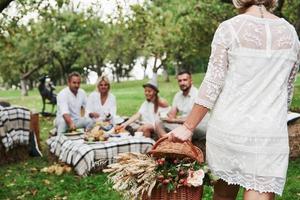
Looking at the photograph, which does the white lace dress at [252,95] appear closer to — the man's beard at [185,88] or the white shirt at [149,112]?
the man's beard at [185,88]

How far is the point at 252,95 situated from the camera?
9.34ft

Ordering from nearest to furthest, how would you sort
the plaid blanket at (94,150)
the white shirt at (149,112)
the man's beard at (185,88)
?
the plaid blanket at (94,150) < the man's beard at (185,88) < the white shirt at (149,112)

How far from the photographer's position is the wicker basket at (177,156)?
3.06 metres

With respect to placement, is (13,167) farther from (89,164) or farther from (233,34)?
(233,34)

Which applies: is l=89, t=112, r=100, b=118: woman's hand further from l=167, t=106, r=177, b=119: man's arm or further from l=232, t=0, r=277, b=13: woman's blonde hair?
l=232, t=0, r=277, b=13: woman's blonde hair

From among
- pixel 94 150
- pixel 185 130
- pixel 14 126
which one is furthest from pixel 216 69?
pixel 14 126

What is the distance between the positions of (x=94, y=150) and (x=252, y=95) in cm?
495

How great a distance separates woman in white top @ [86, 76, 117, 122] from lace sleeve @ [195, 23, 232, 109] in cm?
645

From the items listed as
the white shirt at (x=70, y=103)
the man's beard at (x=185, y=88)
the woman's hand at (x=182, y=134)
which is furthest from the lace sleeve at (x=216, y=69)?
the white shirt at (x=70, y=103)

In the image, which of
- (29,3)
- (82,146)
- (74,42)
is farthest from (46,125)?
(74,42)

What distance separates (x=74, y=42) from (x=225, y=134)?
115 feet

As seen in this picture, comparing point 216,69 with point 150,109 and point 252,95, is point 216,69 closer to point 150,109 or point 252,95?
point 252,95

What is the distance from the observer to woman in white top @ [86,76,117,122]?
9.31m

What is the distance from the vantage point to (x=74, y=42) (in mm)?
37156
